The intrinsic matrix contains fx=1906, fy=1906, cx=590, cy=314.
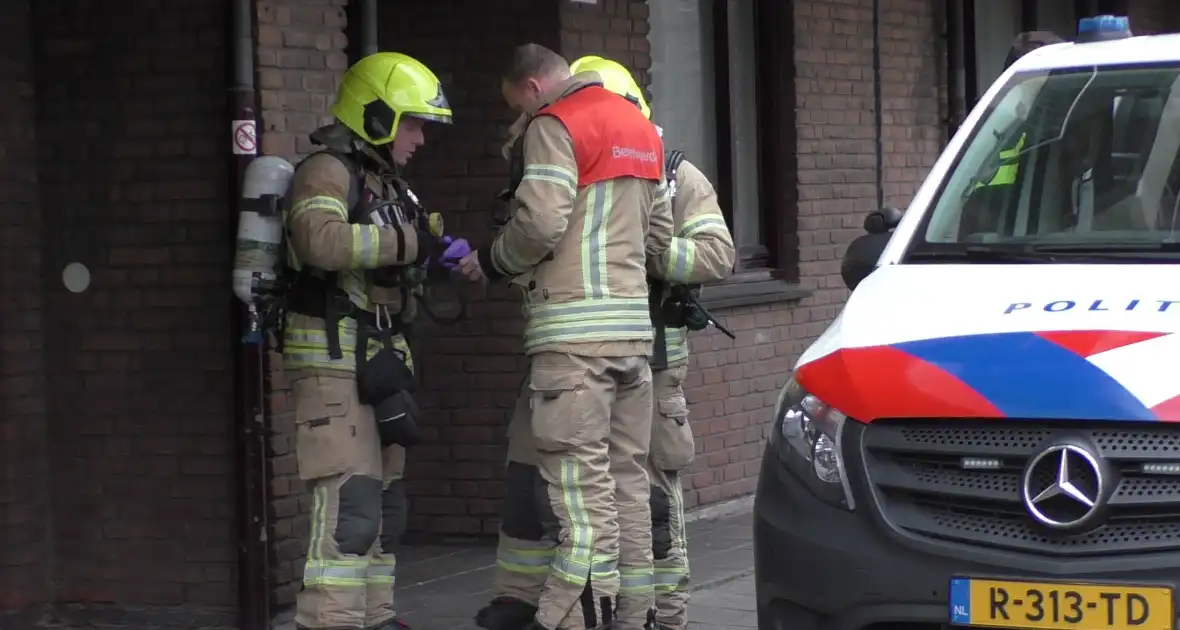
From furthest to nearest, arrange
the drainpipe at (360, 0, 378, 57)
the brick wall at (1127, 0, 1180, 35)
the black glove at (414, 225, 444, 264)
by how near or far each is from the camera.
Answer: the brick wall at (1127, 0, 1180, 35), the drainpipe at (360, 0, 378, 57), the black glove at (414, 225, 444, 264)

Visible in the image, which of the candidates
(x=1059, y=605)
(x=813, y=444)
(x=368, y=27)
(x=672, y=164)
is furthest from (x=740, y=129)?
(x=1059, y=605)

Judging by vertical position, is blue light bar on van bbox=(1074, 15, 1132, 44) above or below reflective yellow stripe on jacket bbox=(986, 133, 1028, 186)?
above

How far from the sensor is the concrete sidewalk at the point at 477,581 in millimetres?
7004

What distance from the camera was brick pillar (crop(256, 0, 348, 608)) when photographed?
6629 mm

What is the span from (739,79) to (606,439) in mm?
4518

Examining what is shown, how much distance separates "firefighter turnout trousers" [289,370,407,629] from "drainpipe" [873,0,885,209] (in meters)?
5.66

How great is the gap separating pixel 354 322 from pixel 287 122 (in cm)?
106

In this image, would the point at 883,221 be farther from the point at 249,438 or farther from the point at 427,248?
the point at 249,438

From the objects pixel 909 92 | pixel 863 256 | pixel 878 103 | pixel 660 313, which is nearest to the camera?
pixel 863 256

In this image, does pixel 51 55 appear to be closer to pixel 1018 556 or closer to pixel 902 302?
pixel 902 302

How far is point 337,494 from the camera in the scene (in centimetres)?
590

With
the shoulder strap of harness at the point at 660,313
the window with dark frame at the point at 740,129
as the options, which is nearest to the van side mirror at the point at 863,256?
the shoulder strap of harness at the point at 660,313

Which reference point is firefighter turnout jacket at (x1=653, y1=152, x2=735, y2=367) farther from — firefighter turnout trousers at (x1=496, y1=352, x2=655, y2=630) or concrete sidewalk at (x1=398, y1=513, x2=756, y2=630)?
concrete sidewalk at (x1=398, y1=513, x2=756, y2=630)

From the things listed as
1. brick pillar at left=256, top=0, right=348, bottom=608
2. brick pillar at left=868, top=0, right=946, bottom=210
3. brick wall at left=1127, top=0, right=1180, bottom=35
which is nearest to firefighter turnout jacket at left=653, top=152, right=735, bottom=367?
brick pillar at left=256, top=0, right=348, bottom=608
